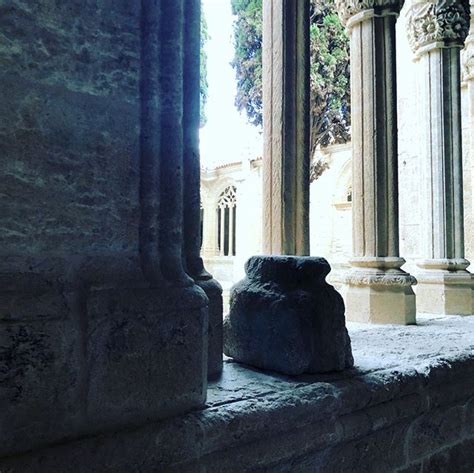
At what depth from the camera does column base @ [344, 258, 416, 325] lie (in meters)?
2.92

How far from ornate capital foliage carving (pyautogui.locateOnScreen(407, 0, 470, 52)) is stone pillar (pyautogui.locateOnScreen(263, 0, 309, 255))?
1712mm

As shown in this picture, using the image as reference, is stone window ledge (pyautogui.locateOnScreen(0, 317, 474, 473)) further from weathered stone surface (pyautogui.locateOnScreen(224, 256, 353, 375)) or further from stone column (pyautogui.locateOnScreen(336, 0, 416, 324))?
stone column (pyautogui.locateOnScreen(336, 0, 416, 324))

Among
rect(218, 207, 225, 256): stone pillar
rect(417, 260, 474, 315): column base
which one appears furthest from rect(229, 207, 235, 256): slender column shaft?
rect(417, 260, 474, 315): column base

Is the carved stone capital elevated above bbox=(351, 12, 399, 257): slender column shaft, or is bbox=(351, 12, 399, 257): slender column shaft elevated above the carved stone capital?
the carved stone capital

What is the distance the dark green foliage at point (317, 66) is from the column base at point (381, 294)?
10940 mm

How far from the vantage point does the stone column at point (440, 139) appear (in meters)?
3.65

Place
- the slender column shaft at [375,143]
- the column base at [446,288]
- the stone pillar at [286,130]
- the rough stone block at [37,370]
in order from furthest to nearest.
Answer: the column base at [446,288]
the slender column shaft at [375,143]
the stone pillar at [286,130]
the rough stone block at [37,370]

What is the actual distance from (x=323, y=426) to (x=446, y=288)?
256 cm

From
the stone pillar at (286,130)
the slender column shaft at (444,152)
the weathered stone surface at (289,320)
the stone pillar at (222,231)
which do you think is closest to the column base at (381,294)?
the stone pillar at (286,130)

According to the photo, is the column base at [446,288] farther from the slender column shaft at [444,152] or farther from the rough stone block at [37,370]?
the rough stone block at [37,370]

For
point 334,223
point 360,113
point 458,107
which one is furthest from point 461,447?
point 334,223

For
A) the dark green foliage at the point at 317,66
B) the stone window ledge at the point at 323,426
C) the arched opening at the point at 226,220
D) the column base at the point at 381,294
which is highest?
the dark green foliage at the point at 317,66

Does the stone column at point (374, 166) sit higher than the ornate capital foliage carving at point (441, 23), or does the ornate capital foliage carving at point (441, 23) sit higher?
the ornate capital foliage carving at point (441, 23)

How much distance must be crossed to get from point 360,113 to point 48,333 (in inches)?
106
